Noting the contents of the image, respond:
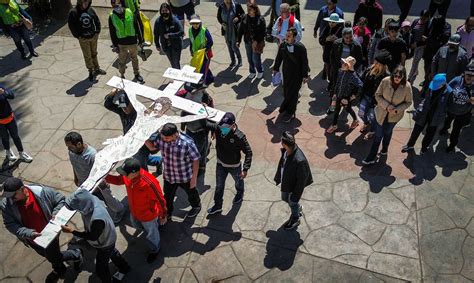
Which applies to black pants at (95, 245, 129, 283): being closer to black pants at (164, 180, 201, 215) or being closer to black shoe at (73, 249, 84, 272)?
black shoe at (73, 249, 84, 272)

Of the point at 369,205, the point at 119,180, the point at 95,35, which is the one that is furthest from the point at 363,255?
the point at 95,35

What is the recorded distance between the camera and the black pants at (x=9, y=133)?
7.43 metres

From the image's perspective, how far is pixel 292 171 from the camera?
223 inches

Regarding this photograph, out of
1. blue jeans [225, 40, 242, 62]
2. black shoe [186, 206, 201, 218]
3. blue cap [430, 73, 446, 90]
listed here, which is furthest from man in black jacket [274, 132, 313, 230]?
blue jeans [225, 40, 242, 62]

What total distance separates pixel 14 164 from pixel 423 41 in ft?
27.2

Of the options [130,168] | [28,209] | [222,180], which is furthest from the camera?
[222,180]

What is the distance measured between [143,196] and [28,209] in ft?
4.50

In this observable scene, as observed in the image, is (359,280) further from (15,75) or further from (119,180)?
(15,75)

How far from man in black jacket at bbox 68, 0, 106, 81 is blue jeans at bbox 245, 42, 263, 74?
341 cm

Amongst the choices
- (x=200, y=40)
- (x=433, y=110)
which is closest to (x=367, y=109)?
(x=433, y=110)

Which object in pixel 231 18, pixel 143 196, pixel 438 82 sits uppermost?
pixel 438 82

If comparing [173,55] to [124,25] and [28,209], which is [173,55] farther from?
[28,209]

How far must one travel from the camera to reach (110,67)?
10352mm

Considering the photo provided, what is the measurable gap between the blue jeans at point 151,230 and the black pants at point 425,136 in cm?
463
